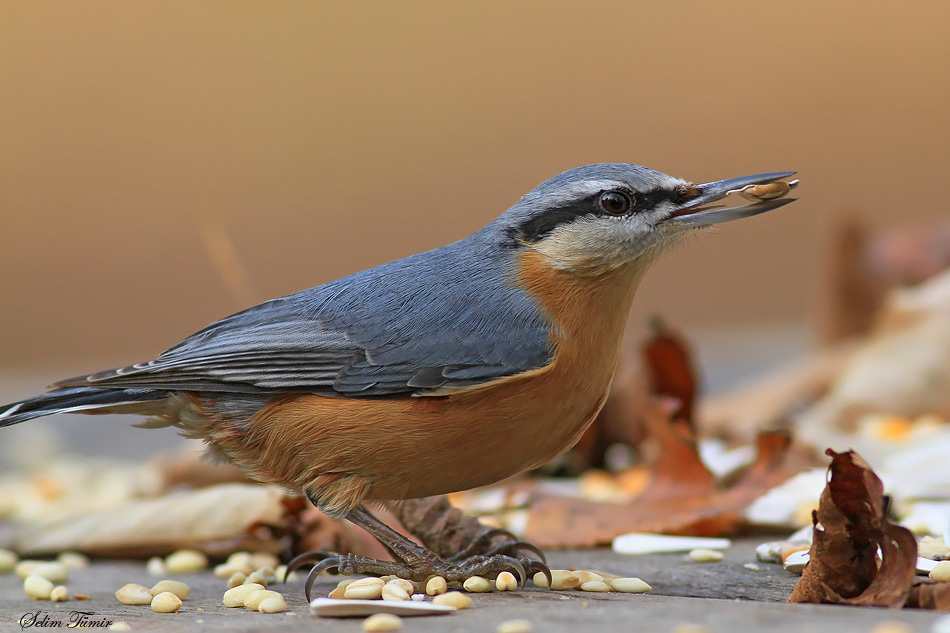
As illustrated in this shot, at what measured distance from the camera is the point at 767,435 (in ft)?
12.1

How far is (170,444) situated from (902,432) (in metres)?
5.25

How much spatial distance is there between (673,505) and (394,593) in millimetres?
1526

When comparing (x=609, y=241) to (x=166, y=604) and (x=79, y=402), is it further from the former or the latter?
(x=79, y=402)

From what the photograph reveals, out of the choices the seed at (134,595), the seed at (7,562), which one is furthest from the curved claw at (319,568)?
the seed at (7,562)

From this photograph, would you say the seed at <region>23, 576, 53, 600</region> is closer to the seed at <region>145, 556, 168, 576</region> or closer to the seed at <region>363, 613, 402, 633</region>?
the seed at <region>145, 556, 168, 576</region>

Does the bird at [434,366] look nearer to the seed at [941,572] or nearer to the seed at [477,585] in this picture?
the seed at [477,585]

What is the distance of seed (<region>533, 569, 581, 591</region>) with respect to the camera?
2.80m

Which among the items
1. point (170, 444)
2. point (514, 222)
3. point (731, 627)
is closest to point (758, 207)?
point (514, 222)

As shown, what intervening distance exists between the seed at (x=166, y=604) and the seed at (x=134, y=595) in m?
0.18

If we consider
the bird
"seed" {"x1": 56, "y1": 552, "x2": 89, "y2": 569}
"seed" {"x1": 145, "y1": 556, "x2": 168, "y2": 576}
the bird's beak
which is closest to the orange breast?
the bird

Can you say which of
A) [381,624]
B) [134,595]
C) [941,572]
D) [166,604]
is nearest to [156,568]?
[134,595]

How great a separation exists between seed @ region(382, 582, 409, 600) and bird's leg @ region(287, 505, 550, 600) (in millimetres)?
291

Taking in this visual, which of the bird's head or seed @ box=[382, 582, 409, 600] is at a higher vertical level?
the bird's head

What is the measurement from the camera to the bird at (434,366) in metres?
2.85
